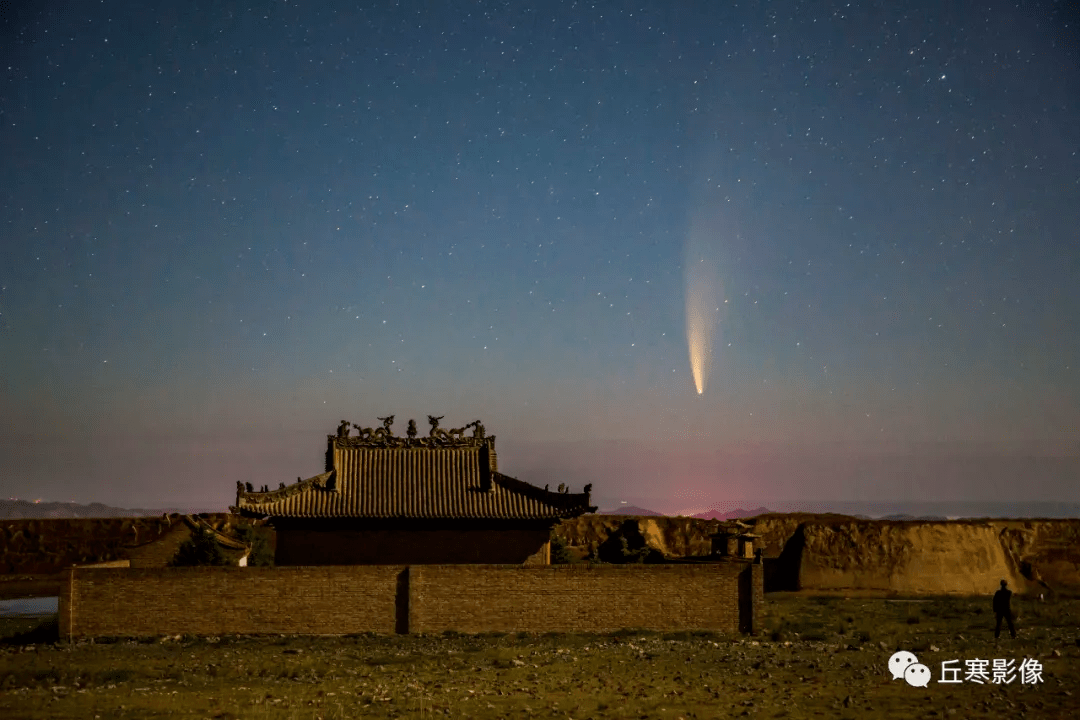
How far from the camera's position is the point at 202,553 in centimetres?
3856

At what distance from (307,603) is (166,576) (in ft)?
14.7

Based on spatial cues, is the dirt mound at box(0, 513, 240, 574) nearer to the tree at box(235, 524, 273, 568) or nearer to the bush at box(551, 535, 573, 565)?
the tree at box(235, 524, 273, 568)

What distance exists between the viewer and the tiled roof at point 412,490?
37.3m

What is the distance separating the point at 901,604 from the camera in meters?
48.9

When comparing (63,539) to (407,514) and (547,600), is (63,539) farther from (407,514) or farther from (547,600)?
(547,600)

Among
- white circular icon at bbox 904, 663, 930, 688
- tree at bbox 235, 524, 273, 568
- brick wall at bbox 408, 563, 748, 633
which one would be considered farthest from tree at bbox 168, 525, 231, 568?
white circular icon at bbox 904, 663, 930, 688

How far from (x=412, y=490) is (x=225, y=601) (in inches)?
356

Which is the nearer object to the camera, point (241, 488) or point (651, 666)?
point (651, 666)

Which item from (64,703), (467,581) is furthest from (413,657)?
(64,703)

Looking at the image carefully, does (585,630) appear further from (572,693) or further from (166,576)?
(166,576)

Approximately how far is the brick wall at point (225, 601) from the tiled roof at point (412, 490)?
182 inches

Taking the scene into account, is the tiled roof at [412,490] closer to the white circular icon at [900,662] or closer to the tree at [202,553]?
the tree at [202,553]

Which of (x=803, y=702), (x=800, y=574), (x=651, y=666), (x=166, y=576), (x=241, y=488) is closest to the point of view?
(x=803, y=702)

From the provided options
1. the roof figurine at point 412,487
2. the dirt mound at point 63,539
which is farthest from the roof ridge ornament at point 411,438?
the dirt mound at point 63,539
